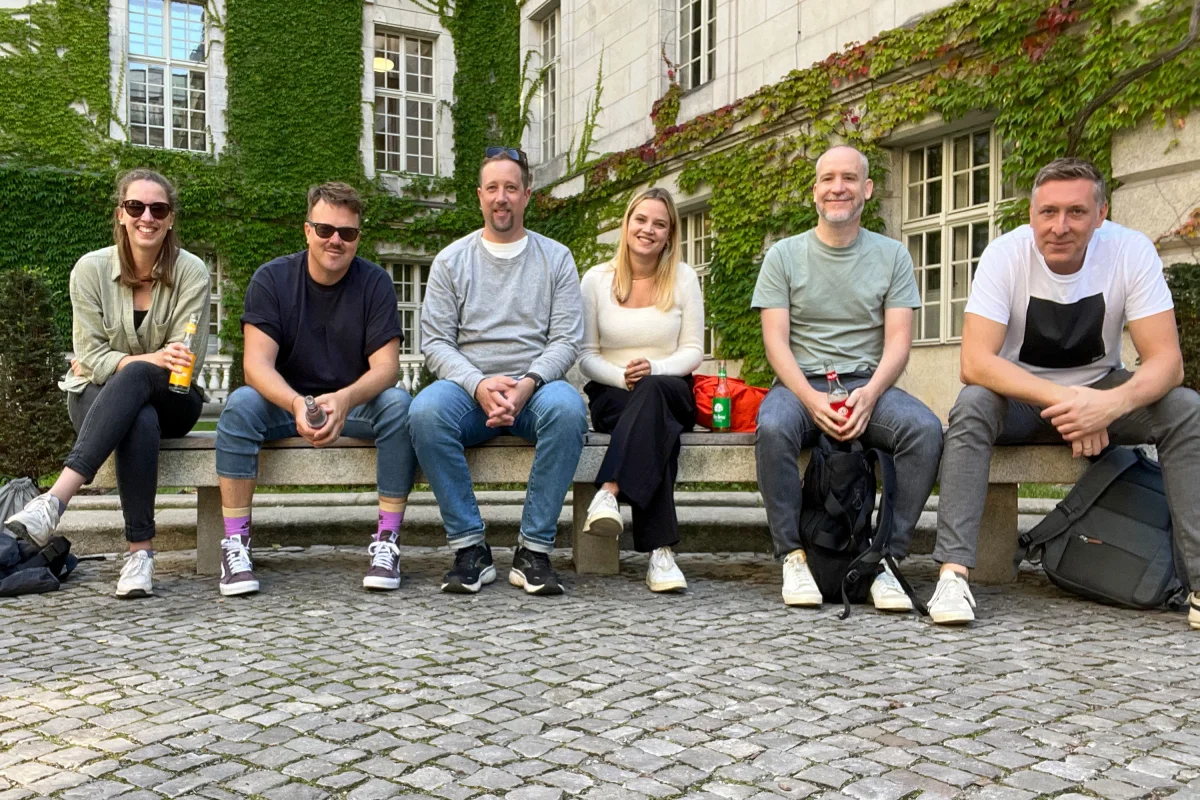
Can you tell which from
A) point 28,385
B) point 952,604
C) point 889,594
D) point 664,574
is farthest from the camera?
point 28,385

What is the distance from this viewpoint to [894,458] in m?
3.95

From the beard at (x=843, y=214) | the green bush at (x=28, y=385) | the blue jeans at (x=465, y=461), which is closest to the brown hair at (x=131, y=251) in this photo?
the blue jeans at (x=465, y=461)

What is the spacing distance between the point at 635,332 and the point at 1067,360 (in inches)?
66.8

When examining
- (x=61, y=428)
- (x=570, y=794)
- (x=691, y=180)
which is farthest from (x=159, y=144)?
(x=570, y=794)

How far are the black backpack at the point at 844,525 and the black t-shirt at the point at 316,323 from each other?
183cm

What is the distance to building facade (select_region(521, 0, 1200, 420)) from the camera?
7.61 metres

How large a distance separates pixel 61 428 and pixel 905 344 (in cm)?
623

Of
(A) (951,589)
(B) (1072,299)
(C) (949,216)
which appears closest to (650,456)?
(A) (951,589)

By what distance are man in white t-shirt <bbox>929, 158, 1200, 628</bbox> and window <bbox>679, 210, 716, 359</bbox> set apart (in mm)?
9262

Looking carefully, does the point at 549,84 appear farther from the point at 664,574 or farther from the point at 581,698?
the point at 581,698

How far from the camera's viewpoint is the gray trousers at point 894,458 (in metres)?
3.86

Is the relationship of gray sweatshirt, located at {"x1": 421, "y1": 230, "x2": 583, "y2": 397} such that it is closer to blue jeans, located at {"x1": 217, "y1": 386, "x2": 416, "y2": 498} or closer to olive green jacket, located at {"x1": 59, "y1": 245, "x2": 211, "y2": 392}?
blue jeans, located at {"x1": 217, "y1": 386, "x2": 416, "y2": 498}

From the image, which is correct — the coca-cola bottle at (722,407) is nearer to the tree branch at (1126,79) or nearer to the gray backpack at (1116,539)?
the gray backpack at (1116,539)

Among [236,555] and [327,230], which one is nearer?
[236,555]
